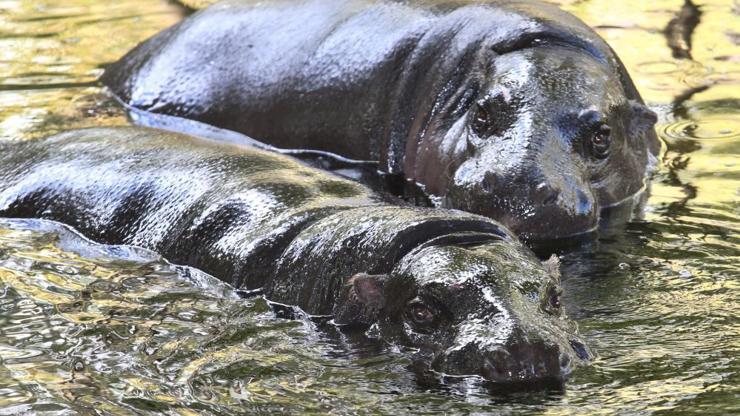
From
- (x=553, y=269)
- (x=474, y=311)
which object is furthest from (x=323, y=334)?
(x=553, y=269)

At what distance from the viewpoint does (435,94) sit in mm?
9883

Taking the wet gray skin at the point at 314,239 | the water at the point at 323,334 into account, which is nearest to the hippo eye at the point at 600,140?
the water at the point at 323,334

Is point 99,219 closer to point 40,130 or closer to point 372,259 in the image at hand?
point 372,259

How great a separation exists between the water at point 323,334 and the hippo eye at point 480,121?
1.04m

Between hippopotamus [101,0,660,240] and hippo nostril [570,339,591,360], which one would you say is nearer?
hippo nostril [570,339,591,360]

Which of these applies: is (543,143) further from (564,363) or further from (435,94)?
(564,363)

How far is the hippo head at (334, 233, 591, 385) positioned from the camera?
571cm

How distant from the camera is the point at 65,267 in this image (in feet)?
25.9

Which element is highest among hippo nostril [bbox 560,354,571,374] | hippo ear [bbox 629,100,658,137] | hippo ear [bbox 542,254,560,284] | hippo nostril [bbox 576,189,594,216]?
hippo ear [bbox 542,254,560,284]

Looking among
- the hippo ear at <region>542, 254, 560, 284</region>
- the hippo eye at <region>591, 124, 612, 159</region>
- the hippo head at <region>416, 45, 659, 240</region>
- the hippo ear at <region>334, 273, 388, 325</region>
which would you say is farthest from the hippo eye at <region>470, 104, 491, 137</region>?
the hippo ear at <region>334, 273, 388, 325</region>

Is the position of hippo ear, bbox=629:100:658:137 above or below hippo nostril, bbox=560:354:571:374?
below

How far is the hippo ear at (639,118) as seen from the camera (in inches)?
369

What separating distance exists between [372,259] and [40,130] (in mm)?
5311

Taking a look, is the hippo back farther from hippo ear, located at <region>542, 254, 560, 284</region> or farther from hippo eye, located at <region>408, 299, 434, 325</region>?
hippo eye, located at <region>408, 299, 434, 325</region>
